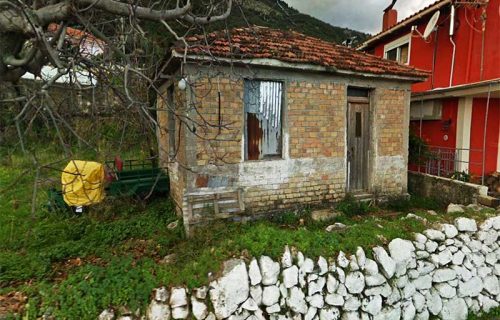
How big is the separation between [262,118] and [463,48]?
7.40m

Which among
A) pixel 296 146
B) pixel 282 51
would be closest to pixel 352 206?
pixel 296 146

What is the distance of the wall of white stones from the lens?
3859 mm

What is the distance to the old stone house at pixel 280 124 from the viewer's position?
17.9 ft

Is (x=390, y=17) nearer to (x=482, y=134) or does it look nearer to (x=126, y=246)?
(x=482, y=134)

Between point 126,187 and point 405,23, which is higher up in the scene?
point 405,23

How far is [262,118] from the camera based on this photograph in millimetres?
6055

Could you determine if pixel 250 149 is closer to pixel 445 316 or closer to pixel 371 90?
pixel 371 90

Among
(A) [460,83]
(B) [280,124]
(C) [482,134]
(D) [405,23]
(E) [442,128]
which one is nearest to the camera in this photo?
(B) [280,124]

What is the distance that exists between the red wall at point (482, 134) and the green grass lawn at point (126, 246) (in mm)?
3096

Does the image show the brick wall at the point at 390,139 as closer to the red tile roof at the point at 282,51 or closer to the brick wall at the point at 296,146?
the brick wall at the point at 296,146

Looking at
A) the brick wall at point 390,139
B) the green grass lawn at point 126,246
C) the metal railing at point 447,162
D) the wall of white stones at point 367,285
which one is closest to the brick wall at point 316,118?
the brick wall at point 390,139

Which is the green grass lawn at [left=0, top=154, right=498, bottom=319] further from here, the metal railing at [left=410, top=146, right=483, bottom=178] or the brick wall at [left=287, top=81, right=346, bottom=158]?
the metal railing at [left=410, top=146, right=483, bottom=178]

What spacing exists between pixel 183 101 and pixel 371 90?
4.67 m

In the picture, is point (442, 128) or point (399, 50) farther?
point (399, 50)
